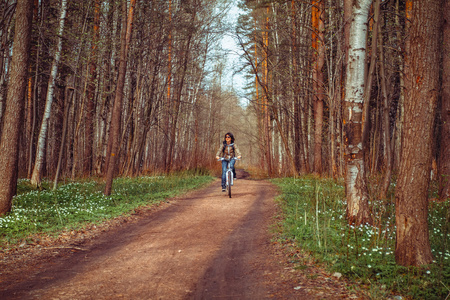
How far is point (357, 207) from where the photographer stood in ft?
23.0

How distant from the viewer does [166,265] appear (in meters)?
5.34

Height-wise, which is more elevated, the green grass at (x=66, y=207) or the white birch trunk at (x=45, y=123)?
the white birch trunk at (x=45, y=123)

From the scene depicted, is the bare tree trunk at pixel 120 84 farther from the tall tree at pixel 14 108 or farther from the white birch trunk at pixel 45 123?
the white birch trunk at pixel 45 123

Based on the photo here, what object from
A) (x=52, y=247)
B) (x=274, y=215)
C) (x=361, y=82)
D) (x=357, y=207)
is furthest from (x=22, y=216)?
(x=361, y=82)

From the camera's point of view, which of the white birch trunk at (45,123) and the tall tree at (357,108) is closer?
the tall tree at (357,108)

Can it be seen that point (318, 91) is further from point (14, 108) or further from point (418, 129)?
point (14, 108)

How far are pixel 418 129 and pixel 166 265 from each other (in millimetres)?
4362

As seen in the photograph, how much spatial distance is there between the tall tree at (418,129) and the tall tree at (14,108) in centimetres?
881

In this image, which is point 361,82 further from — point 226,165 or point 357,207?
point 226,165

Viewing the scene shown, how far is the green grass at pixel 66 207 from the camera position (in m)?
7.02

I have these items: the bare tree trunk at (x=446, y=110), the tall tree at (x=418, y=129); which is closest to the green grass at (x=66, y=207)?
the tall tree at (x=418, y=129)

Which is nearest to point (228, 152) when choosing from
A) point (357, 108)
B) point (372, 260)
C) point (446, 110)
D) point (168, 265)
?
point (357, 108)

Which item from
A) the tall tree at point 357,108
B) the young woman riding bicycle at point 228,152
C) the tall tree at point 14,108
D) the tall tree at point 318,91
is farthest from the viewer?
the tall tree at point 318,91

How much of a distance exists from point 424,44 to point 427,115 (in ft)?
3.18
